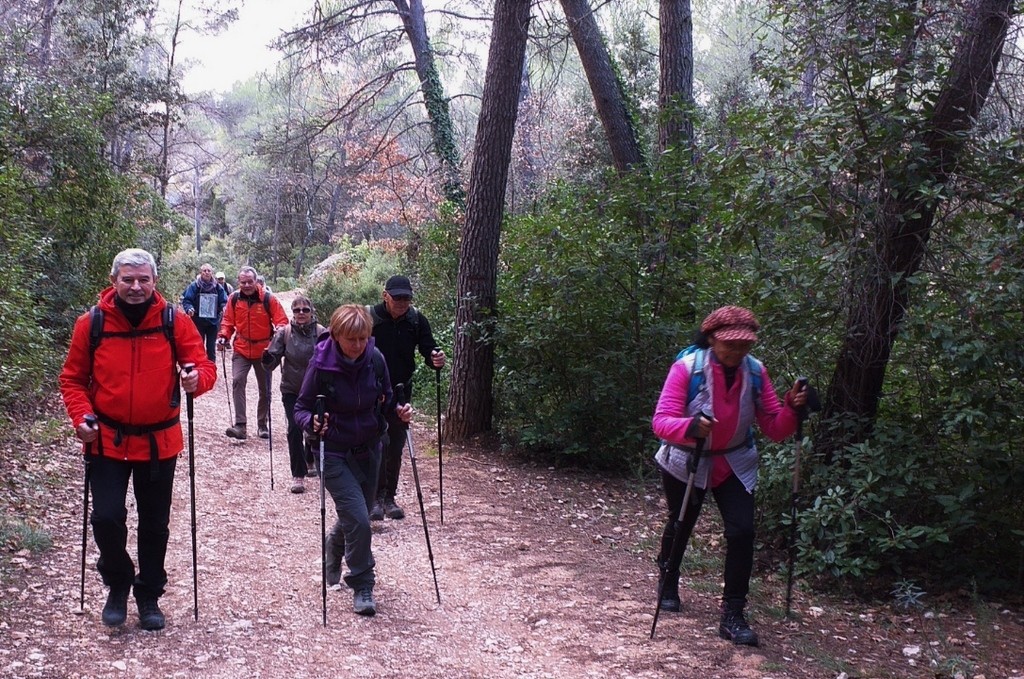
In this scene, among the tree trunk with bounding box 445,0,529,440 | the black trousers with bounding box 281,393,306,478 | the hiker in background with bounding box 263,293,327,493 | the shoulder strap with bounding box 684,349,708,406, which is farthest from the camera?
the tree trunk with bounding box 445,0,529,440

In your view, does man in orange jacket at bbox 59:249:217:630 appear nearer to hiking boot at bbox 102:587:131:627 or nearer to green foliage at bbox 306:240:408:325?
hiking boot at bbox 102:587:131:627

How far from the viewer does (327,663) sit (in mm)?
4969

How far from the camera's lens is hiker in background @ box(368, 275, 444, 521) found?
24.1 ft

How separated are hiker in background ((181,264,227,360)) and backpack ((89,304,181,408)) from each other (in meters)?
9.64

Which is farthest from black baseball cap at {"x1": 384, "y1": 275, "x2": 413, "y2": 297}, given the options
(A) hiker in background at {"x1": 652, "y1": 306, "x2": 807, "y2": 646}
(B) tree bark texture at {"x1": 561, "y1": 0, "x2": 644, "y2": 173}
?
(B) tree bark texture at {"x1": 561, "y1": 0, "x2": 644, "y2": 173}

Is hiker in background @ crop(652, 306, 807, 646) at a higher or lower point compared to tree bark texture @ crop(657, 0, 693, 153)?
lower

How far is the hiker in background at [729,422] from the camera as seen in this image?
4.98 metres

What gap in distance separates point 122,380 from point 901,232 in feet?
16.5

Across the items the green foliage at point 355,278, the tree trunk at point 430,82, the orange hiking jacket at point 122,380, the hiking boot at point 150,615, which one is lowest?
the hiking boot at point 150,615

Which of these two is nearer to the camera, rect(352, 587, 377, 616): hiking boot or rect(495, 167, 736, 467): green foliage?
Result: rect(352, 587, 377, 616): hiking boot

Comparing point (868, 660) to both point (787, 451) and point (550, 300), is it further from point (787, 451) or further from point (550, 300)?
point (550, 300)

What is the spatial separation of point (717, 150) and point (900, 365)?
7.86ft

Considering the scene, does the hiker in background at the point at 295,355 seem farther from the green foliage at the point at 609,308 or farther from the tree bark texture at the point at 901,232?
the tree bark texture at the point at 901,232

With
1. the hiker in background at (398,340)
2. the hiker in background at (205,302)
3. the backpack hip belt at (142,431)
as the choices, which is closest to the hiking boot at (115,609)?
the backpack hip belt at (142,431)
